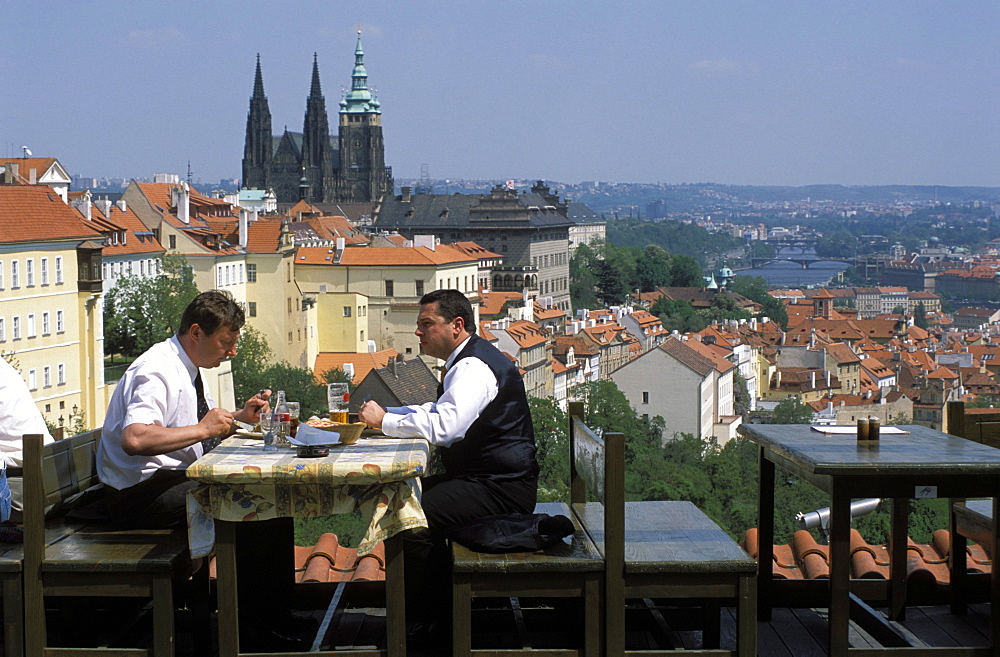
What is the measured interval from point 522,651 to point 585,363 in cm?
5997

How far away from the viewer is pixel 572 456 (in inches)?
159

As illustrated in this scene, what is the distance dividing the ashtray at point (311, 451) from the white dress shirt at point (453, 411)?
22 centimetres

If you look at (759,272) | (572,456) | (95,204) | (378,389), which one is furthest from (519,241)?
(759,272)

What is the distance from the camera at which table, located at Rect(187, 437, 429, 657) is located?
10.2ft

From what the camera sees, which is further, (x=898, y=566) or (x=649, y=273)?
(x=649, y=273)

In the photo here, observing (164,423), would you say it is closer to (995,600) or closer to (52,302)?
(995,600)

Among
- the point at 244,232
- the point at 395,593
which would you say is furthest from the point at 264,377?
the point at 395,593

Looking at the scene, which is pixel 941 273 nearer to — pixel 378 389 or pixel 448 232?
pixel 448 232

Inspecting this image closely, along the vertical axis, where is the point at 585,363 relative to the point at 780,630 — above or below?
below

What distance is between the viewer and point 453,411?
349cm

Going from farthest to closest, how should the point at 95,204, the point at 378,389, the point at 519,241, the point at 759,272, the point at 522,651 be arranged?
1. the point at 759,272
2. the point at 519,241
3. the point at 95,204
4. the point at 378,389
5. the point at 522,651

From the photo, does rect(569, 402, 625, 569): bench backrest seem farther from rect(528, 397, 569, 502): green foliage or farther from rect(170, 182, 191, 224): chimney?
rect(170, 182, 191, 224): chimney

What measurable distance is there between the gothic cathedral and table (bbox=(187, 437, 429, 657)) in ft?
355

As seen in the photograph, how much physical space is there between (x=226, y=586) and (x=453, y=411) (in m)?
0.72
